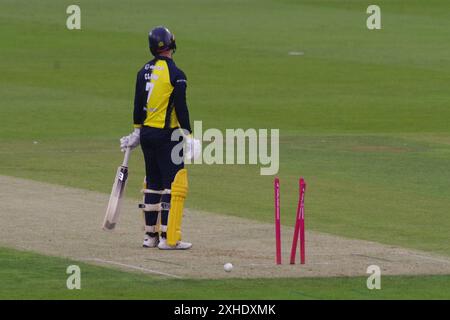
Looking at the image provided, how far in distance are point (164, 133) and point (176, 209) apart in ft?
2.60

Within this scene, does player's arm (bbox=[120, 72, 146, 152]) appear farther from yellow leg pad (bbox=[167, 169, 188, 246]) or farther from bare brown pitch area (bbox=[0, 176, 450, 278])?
bare brown pitch area (bbox=[0, 176, 450, 278])

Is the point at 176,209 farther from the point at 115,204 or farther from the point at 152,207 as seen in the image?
the point at 115,204

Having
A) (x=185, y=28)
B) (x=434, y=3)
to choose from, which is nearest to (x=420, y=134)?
(x=185, y=28)

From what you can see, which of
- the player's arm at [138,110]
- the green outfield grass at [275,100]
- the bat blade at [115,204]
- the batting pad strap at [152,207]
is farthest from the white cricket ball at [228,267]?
the player's arm at [138,110]

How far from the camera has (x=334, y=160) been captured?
75.4ft

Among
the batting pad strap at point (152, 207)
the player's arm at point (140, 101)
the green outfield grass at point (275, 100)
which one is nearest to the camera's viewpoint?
the player's arm at point (140, 101)

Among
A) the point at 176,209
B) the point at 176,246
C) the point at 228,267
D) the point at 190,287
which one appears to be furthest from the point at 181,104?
the point at 190,287

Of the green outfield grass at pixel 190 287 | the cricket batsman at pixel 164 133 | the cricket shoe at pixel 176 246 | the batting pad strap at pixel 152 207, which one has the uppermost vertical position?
the cricket batsman at pixel 164 133

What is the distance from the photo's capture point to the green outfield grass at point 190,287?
12.2 metres

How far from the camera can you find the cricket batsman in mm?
14703

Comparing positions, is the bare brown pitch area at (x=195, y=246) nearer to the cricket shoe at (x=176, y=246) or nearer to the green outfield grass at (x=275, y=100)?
the cricket shoe at (x=176, y=246)

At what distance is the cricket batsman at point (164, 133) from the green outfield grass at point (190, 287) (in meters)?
1.48

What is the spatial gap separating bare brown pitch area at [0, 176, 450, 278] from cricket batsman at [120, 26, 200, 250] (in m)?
0.29
